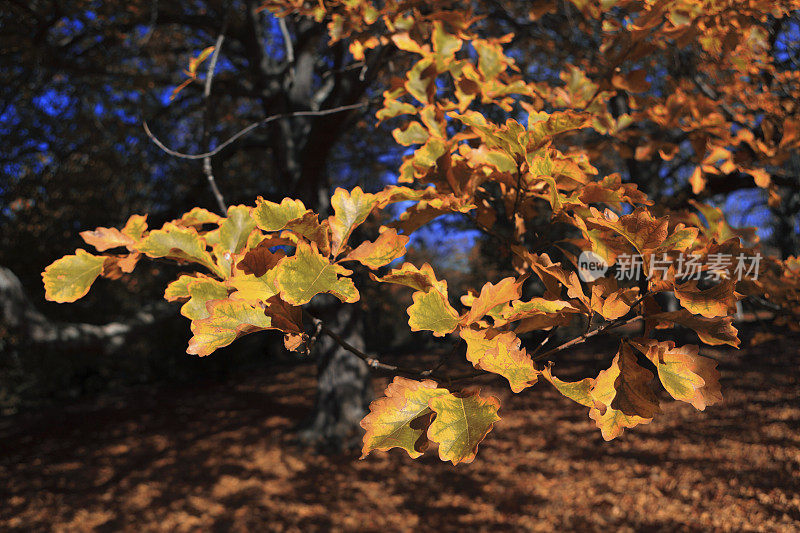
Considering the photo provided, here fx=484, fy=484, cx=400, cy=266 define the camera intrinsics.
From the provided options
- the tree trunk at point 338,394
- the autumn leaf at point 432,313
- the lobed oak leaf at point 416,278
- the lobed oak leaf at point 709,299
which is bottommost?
the tree trunk at point 338,394

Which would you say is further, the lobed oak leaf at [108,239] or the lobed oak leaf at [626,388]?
the lobed oak leaf at [108,239]

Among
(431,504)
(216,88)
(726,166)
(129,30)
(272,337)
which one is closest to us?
(726,166)

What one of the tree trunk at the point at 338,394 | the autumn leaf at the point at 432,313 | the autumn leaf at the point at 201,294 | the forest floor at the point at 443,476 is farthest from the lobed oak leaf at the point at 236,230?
the tree trunk at the point at 338,394

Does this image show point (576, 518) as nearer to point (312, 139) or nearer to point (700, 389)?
point (700, 389)

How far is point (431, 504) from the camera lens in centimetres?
341

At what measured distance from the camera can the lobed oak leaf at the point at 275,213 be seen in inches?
27.4

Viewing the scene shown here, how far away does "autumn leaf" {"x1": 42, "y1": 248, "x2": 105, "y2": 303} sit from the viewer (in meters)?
0.84

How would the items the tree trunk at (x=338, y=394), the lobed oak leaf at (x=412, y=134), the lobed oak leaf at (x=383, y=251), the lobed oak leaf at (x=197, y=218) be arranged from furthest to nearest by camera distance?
1. the tree trunk at (x=338, y=394)
2. the lobed oak leaf at (x=412, y=134)
3. the lobed oak leaf at (x=197, y=218)
4. the lobed oak leaf at (x=383, y=251)

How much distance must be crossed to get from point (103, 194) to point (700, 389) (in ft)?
20.2

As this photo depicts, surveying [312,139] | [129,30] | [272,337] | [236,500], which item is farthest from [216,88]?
[272,337]

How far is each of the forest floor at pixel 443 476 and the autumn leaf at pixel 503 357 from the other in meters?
2.84

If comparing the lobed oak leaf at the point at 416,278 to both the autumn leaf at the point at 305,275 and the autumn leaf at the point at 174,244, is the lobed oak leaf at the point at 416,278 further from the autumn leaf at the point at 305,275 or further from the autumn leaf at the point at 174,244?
the autumn leaf at the point at 174,244

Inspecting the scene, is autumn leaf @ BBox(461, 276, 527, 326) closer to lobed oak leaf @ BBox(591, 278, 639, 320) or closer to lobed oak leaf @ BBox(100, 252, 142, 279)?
lobed oak leaf @ BBox(591, 278, 639, 320)

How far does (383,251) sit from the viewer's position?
742mm
